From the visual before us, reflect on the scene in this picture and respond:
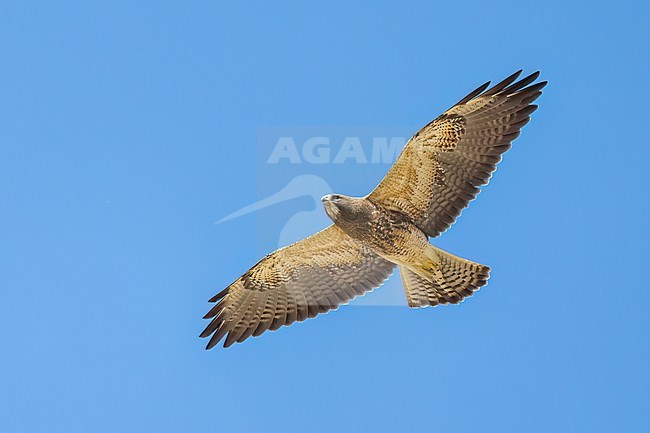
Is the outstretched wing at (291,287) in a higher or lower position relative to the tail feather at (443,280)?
higher

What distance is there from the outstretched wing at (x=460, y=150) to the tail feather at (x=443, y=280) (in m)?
0.49

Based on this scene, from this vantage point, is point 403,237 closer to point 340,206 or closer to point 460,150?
point 340,206

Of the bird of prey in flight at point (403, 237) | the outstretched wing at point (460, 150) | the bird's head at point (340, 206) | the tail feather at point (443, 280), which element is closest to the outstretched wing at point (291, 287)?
the bird of prey in flight at point (403, 237)

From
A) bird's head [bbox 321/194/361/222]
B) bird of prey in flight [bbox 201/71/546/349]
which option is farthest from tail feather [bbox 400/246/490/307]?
bird's head [bbox 321/194/361/222]

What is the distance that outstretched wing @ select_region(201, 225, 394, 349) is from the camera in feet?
47.6

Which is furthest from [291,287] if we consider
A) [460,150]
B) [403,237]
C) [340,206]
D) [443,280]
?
[460,150]

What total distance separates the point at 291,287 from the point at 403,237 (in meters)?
1.98

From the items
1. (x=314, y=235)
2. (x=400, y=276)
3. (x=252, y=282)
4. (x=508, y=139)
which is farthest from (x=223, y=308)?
(x=508, y=139)

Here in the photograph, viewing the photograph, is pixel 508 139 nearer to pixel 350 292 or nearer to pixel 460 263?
pixel 460 263

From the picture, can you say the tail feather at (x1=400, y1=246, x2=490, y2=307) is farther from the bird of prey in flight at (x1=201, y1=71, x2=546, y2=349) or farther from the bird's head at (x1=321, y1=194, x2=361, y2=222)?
the bird's head at (x1=321, y1=194, x2=361, y2=222)

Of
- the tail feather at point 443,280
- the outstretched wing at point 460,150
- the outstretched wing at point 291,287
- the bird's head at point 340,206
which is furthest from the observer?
the outstretched wing at point 291,287

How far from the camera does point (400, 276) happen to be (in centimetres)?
1429

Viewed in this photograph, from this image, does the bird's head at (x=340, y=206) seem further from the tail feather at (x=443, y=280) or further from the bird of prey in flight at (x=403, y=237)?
the tail feather at (x=443, y=280)

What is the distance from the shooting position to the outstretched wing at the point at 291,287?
14500 mm
